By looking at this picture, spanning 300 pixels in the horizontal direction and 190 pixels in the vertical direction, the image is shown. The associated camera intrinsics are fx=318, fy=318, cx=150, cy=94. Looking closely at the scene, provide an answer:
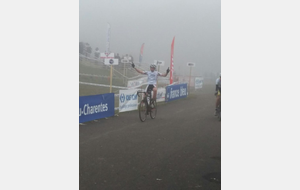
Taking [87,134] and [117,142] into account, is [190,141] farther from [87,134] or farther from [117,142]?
[87,134]

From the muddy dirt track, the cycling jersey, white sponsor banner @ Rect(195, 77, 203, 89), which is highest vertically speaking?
the cycling jersey

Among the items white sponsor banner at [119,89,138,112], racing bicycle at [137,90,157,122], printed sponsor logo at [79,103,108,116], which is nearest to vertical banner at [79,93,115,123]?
printed sponsor logo at [79,103,108,116]

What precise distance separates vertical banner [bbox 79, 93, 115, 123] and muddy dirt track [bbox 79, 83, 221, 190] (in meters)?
0.44

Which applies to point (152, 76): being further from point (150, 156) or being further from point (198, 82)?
point (198, 82)

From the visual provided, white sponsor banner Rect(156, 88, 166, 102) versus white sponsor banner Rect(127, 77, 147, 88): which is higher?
white sponsor banner Rect(127, 77, 147, 88)

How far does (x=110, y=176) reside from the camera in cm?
418

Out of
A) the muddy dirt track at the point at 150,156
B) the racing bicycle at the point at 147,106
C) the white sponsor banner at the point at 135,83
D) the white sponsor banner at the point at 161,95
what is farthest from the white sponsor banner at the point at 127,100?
the white sponsor banner at the point at 135,83

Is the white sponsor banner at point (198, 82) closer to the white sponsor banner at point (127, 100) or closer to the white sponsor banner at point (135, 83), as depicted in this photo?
the white sponsor banner at point (135, 83)

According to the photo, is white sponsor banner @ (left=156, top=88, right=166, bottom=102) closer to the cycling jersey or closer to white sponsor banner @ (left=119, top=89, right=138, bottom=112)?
white sponsor banner @ (left=119, top=89, right=138, bottom=112)

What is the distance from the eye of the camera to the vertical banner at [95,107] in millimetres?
8648

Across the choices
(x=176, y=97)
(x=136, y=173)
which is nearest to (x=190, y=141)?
(x=136, y=173)

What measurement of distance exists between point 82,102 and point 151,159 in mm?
4117

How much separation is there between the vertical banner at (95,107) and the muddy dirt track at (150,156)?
17.4 inches

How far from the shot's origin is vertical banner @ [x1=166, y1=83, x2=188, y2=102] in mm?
16391
